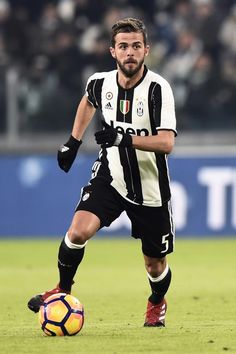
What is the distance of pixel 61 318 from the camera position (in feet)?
22.9

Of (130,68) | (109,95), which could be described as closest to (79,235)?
(109,95)

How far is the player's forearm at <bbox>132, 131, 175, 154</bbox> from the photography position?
23.3 feet

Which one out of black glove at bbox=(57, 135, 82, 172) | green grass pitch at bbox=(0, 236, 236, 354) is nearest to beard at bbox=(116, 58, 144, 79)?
black glove at bbox=(57, 135, 82, 172)

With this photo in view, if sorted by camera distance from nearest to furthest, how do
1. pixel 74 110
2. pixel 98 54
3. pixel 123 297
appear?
1. pixel 123 297
2. pixel 74 110
3. pixel 98 54

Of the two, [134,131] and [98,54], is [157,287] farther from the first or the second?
[98,54]

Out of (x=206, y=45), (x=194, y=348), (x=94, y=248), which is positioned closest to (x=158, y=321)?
(x=194, y=348)

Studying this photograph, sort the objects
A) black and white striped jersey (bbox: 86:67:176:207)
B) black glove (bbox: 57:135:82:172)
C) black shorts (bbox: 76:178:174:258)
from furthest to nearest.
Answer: black glove (bbox: 57:135:82:172) → black shorts (bbox: 76:178:174:258) → black and white striped jersey (bbox: 86:67:176:207)

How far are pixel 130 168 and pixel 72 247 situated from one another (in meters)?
0.72

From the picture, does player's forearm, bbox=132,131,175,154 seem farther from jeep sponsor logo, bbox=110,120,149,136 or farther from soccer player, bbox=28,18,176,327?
jeep sponsor logo, bbox=110,120,149,136

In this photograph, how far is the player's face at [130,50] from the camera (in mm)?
7398

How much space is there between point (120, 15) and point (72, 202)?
3.00m

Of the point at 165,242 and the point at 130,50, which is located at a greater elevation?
the point at 130,50

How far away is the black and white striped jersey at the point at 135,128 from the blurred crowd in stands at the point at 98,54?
788cm

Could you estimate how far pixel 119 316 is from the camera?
28.1ft
